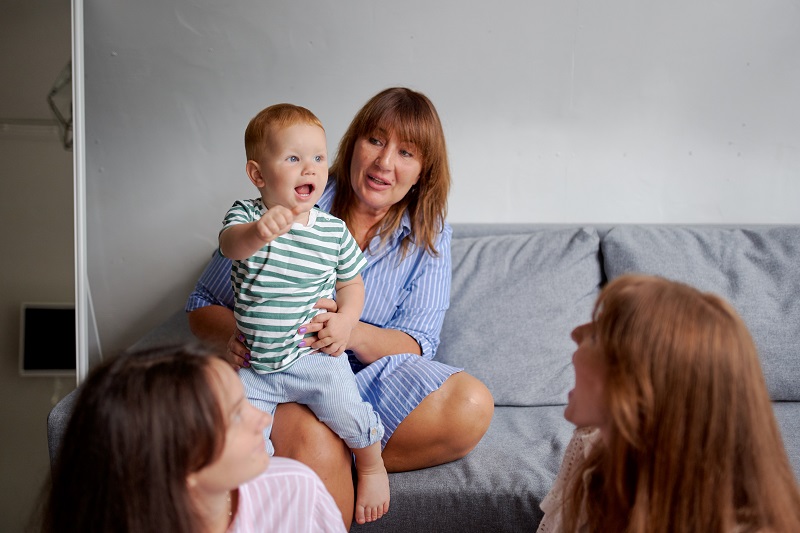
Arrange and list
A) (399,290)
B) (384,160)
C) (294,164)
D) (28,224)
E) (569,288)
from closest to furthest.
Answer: (294,164)
(384,160)
(399,290)
(28,224)
(569,288)

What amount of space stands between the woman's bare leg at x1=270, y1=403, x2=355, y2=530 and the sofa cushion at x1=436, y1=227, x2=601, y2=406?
0.60 meters

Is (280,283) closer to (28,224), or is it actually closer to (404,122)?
(404,122)

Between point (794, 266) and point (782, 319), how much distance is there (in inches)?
7.2

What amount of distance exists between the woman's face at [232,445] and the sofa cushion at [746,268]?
1387 millimetres

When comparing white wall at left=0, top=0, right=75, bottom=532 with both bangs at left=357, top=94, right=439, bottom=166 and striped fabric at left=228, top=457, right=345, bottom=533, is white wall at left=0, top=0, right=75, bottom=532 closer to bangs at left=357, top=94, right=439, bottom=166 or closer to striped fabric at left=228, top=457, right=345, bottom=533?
bangs at left=357, top=94, right=439, bottom=166

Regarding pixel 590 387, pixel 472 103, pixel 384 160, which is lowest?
pixel 590 387

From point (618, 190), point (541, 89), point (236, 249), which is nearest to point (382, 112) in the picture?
point (236, 249)

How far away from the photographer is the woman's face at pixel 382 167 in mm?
1803

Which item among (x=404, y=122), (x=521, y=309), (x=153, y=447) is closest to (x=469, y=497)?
(x=521, y=309)

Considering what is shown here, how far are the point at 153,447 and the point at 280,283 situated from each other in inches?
18.7

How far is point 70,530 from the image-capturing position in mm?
1000

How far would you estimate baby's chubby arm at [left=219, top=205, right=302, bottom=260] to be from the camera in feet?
4.02

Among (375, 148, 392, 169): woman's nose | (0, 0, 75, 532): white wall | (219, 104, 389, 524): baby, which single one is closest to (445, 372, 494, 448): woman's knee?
(219, 104, 389, 524): baby

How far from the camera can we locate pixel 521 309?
2.10 metres
